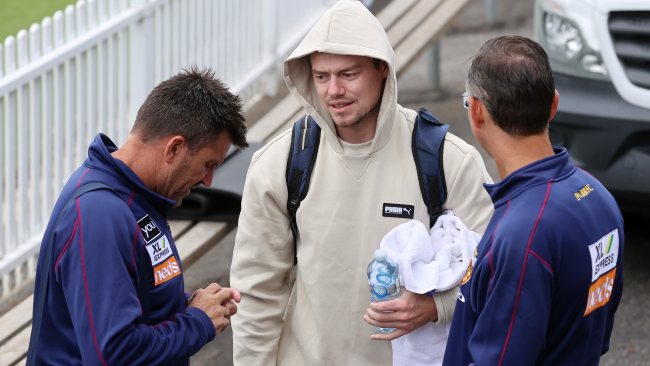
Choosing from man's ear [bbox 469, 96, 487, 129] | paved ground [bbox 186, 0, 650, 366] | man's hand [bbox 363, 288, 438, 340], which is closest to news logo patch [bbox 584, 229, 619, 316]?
man's ear [bbox 469, 96, 487, 129]

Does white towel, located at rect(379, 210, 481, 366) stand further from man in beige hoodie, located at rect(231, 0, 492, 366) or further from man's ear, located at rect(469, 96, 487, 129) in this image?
man's ear, located at rect(469, 96, 487, 129)

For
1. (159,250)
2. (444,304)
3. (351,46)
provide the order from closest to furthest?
(159,250), (444,304), (351,46)

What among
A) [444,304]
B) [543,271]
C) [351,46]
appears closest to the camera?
[543,271]

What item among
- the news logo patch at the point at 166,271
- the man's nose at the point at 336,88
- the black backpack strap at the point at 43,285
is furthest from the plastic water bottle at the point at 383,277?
the black backpack strap at the point at 43,285

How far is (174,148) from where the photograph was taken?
3262 mm

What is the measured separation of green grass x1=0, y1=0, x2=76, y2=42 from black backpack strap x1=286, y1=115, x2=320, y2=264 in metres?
7.70

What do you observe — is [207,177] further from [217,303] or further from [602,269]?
[602,269]

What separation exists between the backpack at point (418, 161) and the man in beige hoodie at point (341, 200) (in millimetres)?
23

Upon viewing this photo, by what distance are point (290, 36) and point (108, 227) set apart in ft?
19.0

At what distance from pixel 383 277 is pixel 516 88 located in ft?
3.19

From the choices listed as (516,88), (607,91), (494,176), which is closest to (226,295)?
(516,88)

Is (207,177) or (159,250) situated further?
(207,177)

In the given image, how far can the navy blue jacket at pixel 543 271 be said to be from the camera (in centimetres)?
286

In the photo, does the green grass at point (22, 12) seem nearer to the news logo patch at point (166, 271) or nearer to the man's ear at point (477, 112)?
the news logo patch at point (166, 271)
